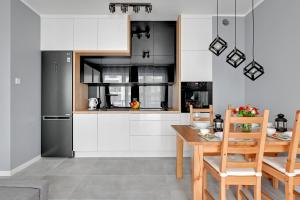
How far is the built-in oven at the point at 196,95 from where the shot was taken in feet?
14.1

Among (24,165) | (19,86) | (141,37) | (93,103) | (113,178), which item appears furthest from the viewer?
(93,103)

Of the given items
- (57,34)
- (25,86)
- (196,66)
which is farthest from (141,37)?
(25,86)

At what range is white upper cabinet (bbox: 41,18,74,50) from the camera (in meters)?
4.33

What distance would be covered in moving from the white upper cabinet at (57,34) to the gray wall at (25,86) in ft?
0.40

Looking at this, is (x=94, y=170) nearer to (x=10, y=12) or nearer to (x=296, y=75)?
(x=10, y=12)

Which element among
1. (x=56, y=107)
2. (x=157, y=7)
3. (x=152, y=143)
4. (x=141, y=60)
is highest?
(x=157, y=7)

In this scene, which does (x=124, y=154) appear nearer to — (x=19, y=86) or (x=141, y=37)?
(x=19, y=86)

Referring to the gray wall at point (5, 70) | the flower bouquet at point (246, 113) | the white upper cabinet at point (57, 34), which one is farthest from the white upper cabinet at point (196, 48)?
the gray wall at point (5, 70)

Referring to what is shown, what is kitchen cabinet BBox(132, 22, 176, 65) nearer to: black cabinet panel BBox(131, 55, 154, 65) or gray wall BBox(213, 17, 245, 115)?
black cabinet panel BBox(131, 55, 154, 65)

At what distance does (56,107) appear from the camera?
4.29m

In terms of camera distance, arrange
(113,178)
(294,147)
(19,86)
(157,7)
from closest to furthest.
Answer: (294,147) < (113,178) < (19,86) < (157,7)

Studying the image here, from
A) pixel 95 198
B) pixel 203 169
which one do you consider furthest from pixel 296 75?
pixel 95 198

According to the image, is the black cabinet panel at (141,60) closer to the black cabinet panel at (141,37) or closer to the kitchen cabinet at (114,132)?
the black cabinet panel at (141,37)

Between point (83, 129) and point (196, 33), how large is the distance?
271cm
